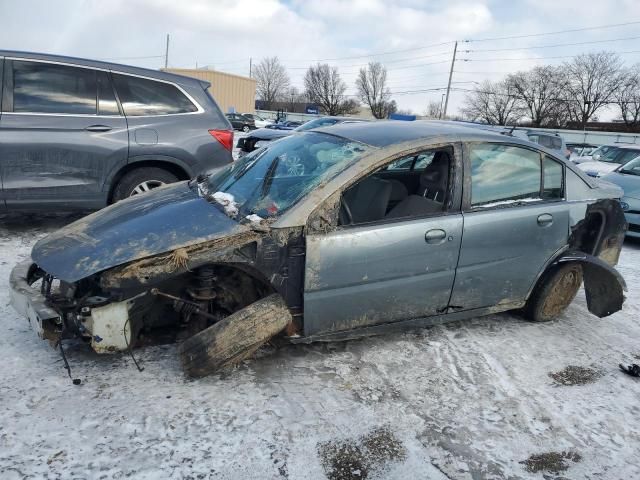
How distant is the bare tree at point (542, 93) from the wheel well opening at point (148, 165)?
223ft

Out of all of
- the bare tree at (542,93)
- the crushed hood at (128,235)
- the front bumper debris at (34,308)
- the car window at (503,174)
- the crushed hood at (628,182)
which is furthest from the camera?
the bare tree at (542,93)

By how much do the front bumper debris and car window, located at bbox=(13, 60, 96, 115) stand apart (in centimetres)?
250

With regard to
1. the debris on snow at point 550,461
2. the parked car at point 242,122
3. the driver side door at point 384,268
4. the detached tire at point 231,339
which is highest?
the parked car at point 242,122

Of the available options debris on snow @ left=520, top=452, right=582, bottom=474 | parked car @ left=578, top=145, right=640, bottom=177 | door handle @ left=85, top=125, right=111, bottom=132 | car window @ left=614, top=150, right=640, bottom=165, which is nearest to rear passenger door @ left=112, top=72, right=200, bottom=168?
door handle @ left=85, top=125, right=111, bottom=132

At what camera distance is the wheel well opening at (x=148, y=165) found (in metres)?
5.20

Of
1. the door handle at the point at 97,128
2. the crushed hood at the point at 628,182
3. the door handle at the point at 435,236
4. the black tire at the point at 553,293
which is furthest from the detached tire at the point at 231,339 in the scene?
→ the crushed hood at the point at 628,182

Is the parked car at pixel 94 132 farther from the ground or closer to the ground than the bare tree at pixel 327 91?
closer to the ground

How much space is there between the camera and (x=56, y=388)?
8.61 ft

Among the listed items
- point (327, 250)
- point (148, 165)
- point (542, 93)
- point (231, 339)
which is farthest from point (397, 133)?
point (542, 93)

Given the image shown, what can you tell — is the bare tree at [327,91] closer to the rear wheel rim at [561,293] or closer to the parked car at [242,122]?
the parked car at [242,122]

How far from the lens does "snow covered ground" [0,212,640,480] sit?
2246mm

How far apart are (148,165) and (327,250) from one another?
129 inches

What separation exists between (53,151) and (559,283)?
476cm

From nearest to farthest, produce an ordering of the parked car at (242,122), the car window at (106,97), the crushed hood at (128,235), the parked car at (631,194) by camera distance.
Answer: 1. the crushed hood at (128,235)
2. the car window at (106,97)
3. the parked car at (631,194)
4. the parked car at (242,122)
